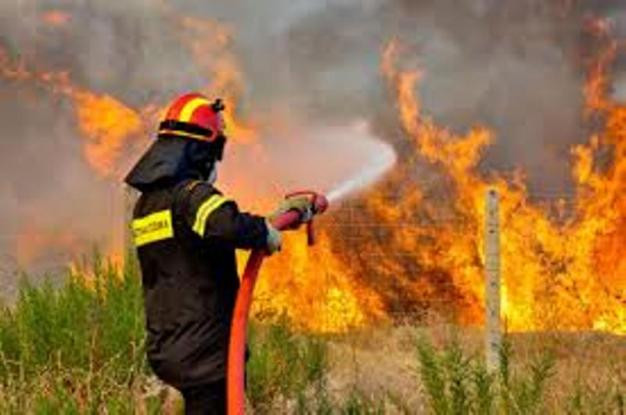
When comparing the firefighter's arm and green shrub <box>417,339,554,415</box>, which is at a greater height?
the firefighter's arm

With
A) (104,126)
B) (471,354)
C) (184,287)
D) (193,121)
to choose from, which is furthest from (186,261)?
(104,126)

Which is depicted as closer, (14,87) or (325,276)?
(325,276)

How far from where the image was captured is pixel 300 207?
431 centimetres

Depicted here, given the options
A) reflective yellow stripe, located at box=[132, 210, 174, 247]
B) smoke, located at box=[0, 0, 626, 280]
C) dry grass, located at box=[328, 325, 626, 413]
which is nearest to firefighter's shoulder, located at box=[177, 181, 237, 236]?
reflective yellow stripe, located at box=[132, 210, 174, 247]

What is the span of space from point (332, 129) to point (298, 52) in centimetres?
146

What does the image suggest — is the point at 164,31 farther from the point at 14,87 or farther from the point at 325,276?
the point at 325,276

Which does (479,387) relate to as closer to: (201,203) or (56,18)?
(201,203)

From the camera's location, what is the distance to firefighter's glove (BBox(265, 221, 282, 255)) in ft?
13.6

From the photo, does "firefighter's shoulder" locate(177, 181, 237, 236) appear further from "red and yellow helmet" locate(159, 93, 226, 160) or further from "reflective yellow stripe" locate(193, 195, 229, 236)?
"red and yellow helmet" locate(159, 93, 226, 160)

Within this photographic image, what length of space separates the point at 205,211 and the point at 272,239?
0.90 feet

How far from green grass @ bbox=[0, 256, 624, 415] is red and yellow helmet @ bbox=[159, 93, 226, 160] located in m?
1.26

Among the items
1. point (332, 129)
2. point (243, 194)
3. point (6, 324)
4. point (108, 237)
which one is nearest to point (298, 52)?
point (332, 129)

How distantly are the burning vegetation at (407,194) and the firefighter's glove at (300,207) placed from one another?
9281mm

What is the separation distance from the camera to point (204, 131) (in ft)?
14.1
